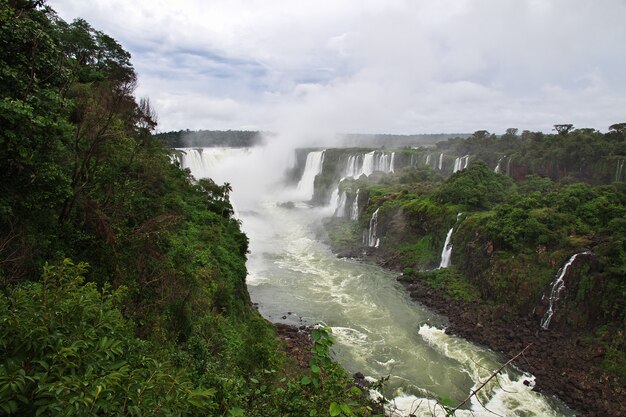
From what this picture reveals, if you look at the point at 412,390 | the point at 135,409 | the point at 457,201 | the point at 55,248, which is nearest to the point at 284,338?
the point at 412,390

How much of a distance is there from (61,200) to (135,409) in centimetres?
754

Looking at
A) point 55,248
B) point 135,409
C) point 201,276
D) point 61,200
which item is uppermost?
point 61,200

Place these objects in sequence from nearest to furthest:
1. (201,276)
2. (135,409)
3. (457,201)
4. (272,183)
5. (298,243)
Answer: (135,409)
(201,276)
(457,201)
(298,243)
(272,183)

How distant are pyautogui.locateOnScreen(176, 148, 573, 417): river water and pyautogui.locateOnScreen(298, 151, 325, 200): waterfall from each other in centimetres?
2813

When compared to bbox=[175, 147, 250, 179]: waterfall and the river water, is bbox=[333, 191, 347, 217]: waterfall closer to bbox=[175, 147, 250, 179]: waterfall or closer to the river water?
the river water

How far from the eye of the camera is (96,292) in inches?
182

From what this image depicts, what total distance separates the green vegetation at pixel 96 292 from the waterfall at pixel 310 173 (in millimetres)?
58187

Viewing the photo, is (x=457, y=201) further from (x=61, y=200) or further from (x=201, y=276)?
(x=61, y=200)

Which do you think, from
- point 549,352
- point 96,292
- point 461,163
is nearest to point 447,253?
point 549,352

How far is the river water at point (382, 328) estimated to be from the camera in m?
18.2

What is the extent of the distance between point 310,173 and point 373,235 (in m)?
36.9

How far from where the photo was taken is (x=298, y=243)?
160 ft

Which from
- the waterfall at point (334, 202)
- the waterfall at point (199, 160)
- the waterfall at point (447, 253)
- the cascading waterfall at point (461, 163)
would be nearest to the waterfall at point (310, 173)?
the waterfall at point (334, 202)

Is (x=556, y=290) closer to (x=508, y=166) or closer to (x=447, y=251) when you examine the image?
(x=447, y=251)
